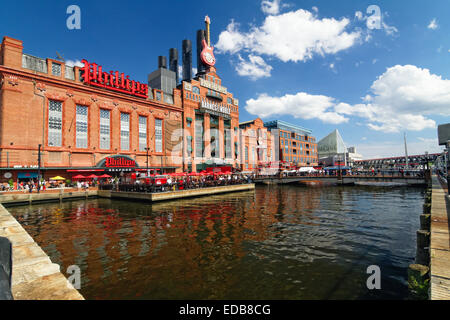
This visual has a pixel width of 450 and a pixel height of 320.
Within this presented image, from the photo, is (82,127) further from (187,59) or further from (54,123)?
(187,59)

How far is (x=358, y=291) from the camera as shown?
6.55 metres

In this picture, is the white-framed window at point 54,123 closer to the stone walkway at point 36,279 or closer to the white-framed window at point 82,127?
the white-framed window at point 82,127

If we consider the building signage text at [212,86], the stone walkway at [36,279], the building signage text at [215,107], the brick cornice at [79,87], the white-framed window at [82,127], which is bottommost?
the stone walkway at [36,279]

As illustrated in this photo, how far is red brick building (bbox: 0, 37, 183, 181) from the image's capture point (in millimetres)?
34281

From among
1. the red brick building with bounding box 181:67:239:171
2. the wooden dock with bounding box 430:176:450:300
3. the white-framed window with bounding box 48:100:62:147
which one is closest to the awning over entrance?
the white-framed window with bounding box 48:100:62:147

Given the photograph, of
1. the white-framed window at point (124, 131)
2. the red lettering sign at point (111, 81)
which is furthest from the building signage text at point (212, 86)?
the white-framed window at point (124, 131)

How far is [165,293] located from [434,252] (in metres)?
7.86

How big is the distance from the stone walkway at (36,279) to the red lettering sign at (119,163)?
40.2m

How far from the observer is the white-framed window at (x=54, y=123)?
38.1m

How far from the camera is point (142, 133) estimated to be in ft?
169

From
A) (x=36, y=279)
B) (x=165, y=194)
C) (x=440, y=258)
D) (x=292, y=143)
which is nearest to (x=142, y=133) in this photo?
(x=165, y=194)

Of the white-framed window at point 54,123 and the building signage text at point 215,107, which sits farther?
the building signage text at point 215,107
